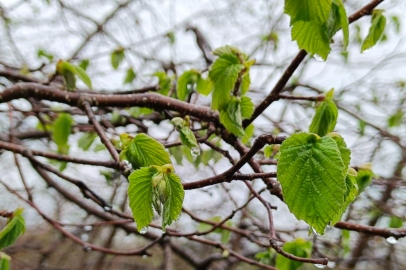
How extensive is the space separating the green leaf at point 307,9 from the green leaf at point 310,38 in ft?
0.36

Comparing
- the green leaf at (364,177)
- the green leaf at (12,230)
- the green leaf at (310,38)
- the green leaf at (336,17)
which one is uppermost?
the green leaf at (336,17)

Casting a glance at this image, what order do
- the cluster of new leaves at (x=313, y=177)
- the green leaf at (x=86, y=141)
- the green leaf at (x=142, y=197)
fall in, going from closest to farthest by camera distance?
the cluster of new leaves at (x=313, y=177)
the green leaf at (x=142, y=197)
the green leaf at (x=86, y=141)

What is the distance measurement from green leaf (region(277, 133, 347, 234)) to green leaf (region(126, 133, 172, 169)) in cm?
28

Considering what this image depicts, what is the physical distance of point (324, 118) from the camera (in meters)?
0.99

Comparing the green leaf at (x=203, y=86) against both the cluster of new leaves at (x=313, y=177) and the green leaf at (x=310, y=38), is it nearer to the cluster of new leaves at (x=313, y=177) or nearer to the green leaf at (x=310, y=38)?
the green leaf at (x=310, y=38)

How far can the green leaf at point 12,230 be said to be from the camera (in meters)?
0.96

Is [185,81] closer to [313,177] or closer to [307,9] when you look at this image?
[307,9]

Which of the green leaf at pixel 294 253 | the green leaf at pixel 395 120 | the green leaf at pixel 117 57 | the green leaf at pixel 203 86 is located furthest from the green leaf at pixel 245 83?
the green leaf at pixel 395 120

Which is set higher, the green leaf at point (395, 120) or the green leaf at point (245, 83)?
the green leaf at point (245, 83)

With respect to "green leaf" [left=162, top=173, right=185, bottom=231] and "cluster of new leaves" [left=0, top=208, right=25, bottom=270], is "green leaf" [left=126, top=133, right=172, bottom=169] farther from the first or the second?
"cluster of new leaves" [left=0, top=208, right=25, bottom=270]

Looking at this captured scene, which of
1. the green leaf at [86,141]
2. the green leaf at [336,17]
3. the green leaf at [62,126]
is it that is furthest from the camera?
the green leaf at [86,141]

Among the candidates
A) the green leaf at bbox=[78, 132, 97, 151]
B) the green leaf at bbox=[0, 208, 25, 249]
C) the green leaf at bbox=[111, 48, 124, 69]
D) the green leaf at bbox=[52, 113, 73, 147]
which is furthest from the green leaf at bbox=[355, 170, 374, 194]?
the green leaf at bbox=[111, 48, 124, 69]

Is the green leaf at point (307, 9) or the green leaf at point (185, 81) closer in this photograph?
the green leaf at point (307, 9)

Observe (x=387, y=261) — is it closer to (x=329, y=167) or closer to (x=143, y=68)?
(x=143, y=68)
